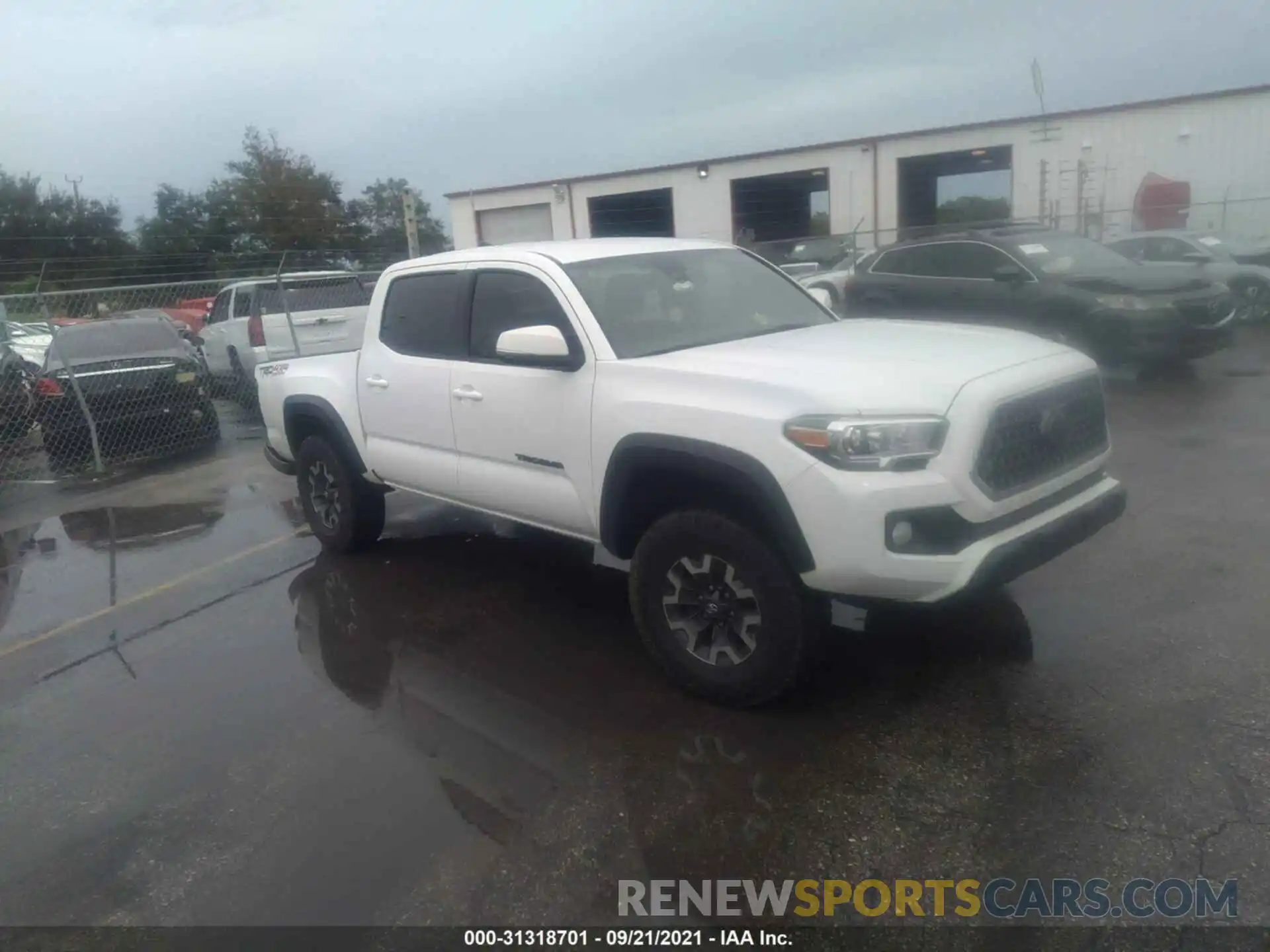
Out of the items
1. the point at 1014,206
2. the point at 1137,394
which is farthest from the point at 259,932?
the point at 1014,206

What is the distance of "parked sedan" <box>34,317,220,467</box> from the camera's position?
10.9 metres

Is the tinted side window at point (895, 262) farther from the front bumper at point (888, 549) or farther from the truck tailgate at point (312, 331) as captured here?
the front bumper at point (888, 549)

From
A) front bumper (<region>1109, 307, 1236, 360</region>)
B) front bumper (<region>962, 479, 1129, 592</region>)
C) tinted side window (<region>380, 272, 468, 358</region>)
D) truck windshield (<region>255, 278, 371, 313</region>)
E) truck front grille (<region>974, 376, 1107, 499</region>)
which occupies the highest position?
tinted side window (<region>380, 272, 468, 358</region>)

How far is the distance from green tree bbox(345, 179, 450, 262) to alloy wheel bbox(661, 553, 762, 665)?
22.2m

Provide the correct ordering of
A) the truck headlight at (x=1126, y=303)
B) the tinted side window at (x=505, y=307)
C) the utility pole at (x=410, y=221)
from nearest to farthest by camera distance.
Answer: the tinted side window at (x=505, y=307), the truck headlight at (x=1126, y=303), the utility pole at (x=410, y=221)

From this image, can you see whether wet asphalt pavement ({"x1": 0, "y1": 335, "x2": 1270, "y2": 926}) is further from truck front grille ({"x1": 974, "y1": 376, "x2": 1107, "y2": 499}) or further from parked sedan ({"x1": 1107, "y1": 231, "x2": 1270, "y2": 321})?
parked sedan ({"x1": 1107, "y1": 231, "x2": 1270, "y2": 321})

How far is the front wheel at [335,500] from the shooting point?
6.60 m

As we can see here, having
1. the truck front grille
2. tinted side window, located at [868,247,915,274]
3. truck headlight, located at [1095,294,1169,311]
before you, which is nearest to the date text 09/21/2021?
the truck front grille

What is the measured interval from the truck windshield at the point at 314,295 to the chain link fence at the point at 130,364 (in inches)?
0.5

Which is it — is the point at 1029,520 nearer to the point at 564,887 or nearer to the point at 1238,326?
the point at 564,887

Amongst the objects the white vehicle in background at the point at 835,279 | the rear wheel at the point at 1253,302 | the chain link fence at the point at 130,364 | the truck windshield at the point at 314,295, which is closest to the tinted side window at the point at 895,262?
the white vehicle in background at the point at 835,279

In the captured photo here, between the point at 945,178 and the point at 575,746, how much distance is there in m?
29.4

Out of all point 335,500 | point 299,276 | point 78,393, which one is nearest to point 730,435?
point 335,500

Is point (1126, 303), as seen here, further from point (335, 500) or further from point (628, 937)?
point (628, 937)
